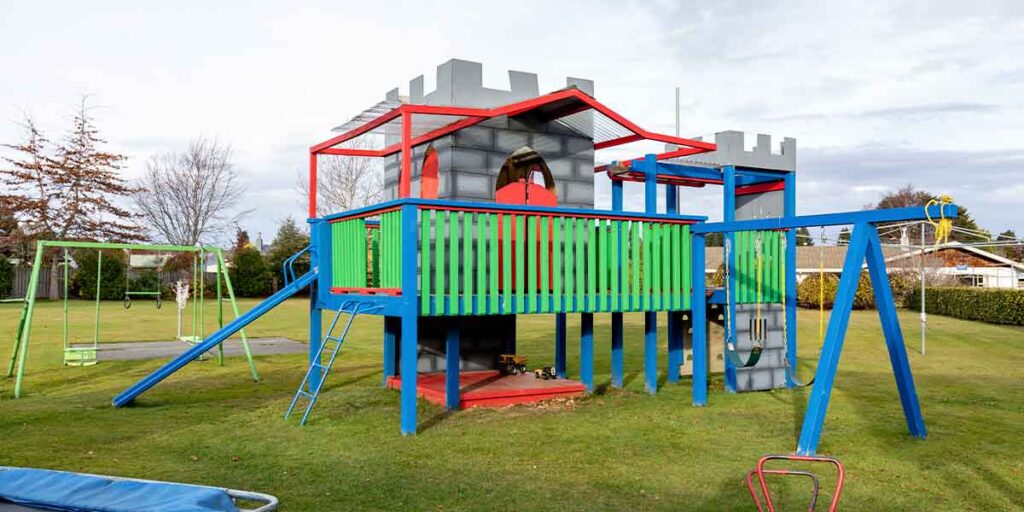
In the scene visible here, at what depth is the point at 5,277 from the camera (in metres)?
34.5

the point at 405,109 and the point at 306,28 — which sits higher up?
the point at 306,28

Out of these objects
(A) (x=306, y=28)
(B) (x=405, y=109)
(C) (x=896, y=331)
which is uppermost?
(A) (x=306, y=28)

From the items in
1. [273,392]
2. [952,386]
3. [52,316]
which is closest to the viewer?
[273,392]

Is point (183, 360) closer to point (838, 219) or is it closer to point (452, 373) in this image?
point (452, 373)

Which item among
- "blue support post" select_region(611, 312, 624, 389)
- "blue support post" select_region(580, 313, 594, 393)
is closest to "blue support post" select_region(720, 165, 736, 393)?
"blue support post" select_region(611, 312, 624, 389)

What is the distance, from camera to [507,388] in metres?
10.1

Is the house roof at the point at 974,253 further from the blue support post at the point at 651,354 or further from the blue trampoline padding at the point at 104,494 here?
the blue trampoline padding at the point at 104,494

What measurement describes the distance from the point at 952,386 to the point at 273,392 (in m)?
9.82

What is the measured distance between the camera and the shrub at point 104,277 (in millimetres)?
33406

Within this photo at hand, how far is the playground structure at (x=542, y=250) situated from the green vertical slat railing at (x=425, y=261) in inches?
0.6

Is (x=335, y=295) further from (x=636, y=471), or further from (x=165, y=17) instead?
(x=165, y=17)

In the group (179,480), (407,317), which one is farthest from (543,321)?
(179,480)

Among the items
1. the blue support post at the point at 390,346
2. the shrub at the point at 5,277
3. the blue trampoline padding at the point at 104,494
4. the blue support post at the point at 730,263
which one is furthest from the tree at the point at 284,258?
the blue trampoline padding at the point at 104,494

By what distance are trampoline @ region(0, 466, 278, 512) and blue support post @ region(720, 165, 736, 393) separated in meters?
7.01
